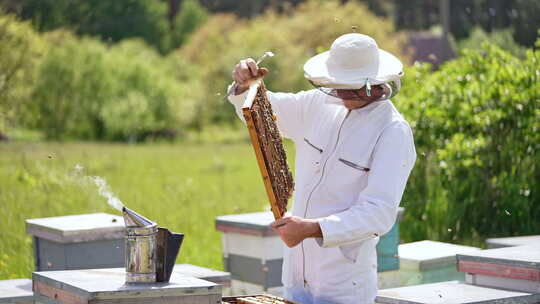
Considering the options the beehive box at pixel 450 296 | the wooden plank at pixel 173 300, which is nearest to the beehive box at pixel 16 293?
the wooden plank at pixel 173 300

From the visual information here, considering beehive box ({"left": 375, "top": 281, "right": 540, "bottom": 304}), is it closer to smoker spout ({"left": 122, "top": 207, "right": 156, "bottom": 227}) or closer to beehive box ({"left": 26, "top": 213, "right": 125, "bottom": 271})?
smoker spout ({"left": 122, "top": 207, "right": 156, "bottom": 227})

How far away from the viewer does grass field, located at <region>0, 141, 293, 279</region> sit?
26.9ft

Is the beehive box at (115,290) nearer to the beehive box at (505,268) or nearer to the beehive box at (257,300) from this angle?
the beehive box at (257,300)

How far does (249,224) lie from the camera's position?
19.7ft

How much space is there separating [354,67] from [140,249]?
3.49ft

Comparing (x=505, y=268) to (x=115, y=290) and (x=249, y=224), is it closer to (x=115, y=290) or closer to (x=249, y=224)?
(x=249, y=224)

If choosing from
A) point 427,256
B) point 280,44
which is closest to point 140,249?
point 427,256

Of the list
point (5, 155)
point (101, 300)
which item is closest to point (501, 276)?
point (101, 300)

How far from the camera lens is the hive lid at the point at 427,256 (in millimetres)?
5828

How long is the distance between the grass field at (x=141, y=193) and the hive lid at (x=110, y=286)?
175cm

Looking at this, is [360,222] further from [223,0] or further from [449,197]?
[223,0]

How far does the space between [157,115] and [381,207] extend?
32264mm

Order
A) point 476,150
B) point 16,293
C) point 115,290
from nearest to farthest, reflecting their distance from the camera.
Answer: point 115,290, point 16,293, point 476,150

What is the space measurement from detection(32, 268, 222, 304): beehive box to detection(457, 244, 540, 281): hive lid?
69.0 inches
